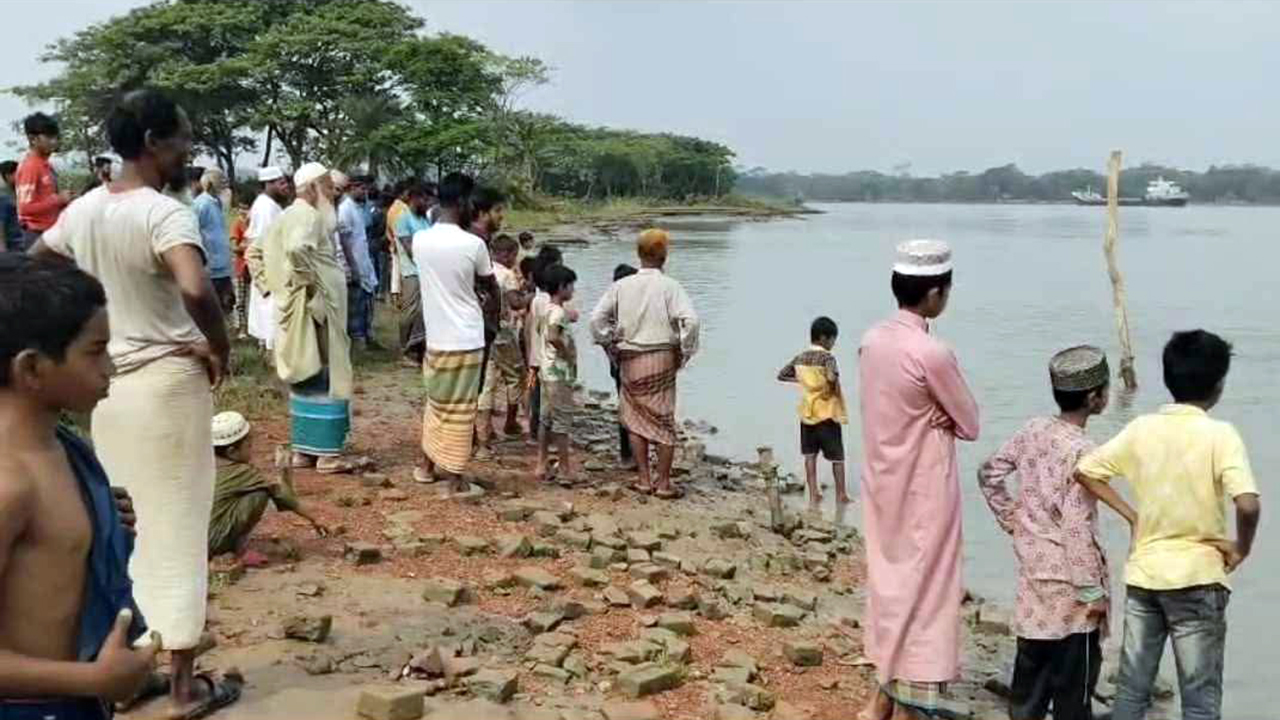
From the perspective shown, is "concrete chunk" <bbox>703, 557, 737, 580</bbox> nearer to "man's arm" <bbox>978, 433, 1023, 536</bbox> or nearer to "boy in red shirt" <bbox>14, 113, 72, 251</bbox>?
"man's arm" <bbox>978, 433, 1023, 536</bbox>

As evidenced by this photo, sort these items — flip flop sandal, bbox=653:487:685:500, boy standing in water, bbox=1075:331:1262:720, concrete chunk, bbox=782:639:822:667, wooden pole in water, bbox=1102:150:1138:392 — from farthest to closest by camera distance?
wooden pole in water, bbox=1102:150:1138:392 → flip flop sandal, bbox=653:487:685:500 → concrete chunk, bbox=782:639:822:667 → boy standing in water, bbox=1075:331:1262:720

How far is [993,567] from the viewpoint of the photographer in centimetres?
861

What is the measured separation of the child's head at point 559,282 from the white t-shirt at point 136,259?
4.31 meters

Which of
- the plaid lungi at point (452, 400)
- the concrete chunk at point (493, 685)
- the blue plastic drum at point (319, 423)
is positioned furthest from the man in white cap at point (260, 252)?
the concrete chunk at point (493, 685)

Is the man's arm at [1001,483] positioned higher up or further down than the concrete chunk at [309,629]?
higher up

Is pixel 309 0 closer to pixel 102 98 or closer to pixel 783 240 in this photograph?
pixel 102 98

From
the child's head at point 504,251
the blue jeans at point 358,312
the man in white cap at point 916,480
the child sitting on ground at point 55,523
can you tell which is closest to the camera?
the child sitting on ground at point 55,523

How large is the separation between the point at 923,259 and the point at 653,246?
3.60 meters

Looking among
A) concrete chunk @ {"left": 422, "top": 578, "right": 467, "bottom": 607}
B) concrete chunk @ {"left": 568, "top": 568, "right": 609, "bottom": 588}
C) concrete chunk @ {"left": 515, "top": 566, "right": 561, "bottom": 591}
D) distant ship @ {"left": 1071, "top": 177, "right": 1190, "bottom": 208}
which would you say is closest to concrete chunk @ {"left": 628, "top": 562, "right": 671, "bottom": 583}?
concrete chunk @ {"left": 568, "top": 568, "right": 609, "bottom": 588}

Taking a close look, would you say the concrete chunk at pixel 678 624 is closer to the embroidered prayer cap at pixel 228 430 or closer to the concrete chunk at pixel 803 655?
the concrete chunk at pixel 803 655

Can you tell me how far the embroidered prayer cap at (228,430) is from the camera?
5789 mm

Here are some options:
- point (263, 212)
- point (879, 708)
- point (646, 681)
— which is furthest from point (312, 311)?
point (879, 708)

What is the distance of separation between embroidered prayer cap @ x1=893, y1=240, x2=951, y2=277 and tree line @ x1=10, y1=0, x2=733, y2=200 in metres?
37.6

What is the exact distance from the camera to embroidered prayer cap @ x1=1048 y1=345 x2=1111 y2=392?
4.39 meters
